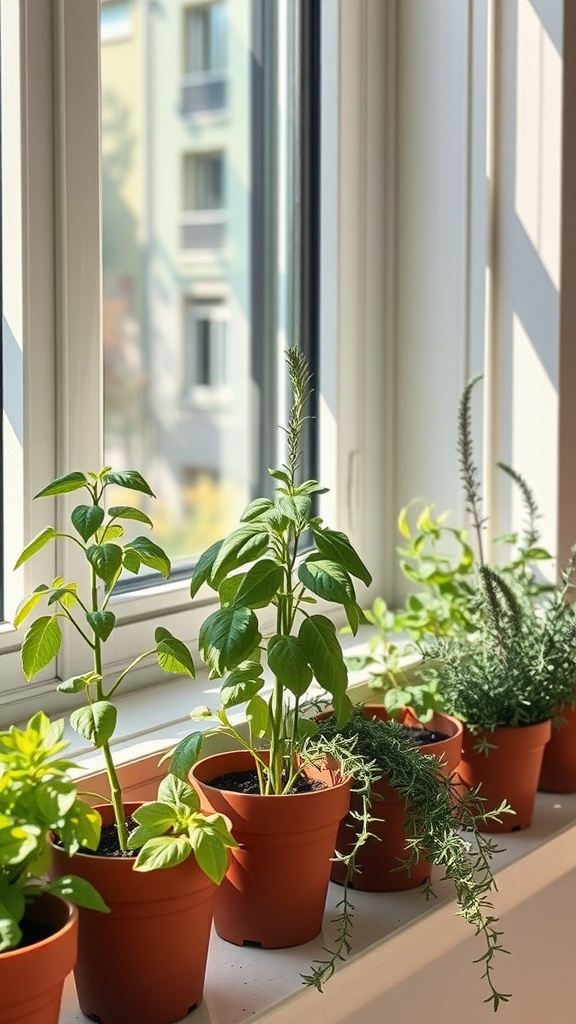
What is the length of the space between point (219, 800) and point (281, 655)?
16 centimetres

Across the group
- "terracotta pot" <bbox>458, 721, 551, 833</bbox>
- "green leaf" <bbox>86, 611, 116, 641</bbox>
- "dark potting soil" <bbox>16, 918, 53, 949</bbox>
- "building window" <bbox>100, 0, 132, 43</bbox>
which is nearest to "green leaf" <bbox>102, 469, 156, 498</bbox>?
"green leaf" <bbox>86, 611, 116, 641</bbox>

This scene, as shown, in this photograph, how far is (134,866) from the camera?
0.84m

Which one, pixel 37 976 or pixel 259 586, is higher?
pixel 259 586

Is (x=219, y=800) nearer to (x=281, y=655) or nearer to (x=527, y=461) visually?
(x=281, y=655)

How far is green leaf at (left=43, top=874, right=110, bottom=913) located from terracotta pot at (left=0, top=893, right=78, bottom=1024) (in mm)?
11

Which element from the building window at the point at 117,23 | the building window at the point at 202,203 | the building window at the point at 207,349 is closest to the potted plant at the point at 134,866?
the building window at the point at 207,349

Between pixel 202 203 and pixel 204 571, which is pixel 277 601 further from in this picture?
pixel 202 203

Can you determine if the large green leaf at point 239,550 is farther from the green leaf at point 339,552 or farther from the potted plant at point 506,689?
the potted plant at point 506,689

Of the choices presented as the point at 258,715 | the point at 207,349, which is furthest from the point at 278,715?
the point at 207,349

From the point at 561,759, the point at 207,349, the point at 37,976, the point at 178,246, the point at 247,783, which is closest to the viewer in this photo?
the point at 37,976

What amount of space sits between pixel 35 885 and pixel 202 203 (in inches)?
328

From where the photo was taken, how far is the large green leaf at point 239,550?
910 millimetres

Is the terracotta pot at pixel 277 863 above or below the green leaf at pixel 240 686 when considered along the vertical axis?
below

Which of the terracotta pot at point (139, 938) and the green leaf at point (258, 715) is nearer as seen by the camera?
the terracotta pot at point (139, 938)
